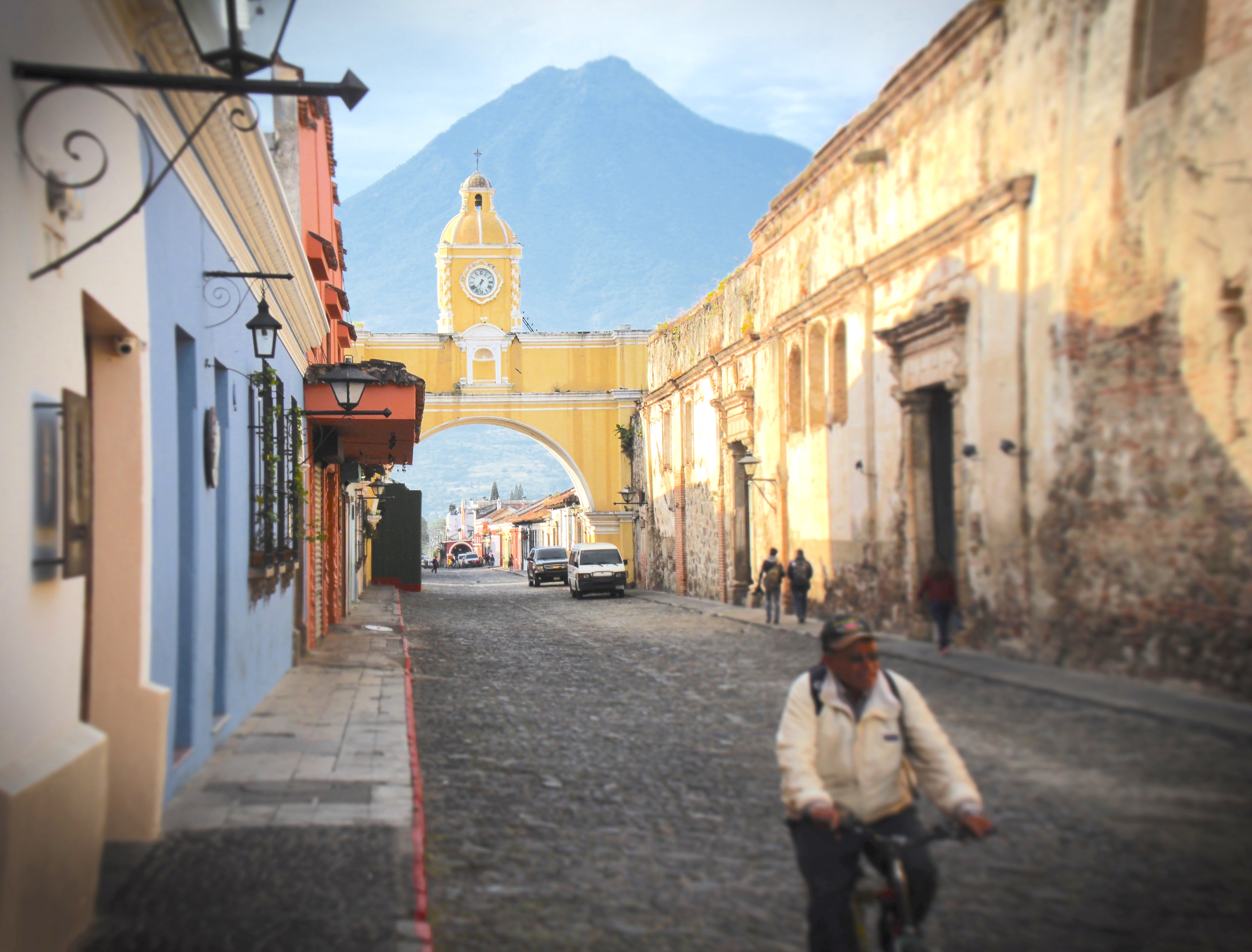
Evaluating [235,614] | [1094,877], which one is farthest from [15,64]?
[235,614]

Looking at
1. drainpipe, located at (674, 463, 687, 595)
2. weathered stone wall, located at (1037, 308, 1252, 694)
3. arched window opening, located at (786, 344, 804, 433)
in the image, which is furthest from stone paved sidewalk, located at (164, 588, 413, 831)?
drainpipe, located at (674, 463, 687, 595)

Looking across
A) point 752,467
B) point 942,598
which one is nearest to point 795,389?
point 752,467

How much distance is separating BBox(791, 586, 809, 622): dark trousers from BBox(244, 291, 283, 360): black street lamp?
467 cm

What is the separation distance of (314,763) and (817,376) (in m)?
8.80

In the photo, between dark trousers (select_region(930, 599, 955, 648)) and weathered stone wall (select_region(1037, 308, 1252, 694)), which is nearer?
weathered stone wall (select_region(1037, 308, 1252, 694))

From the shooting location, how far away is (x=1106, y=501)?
13.5 ft

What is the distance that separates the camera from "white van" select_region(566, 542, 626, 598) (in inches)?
1050

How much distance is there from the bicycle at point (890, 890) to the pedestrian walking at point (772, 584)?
6.59m

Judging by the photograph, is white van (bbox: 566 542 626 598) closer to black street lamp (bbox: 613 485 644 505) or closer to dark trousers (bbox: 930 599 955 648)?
black street lamp (bbox: 613 485 644 505)

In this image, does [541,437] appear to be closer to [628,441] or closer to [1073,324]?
[628,441]

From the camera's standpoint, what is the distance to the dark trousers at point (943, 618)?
5.14 m

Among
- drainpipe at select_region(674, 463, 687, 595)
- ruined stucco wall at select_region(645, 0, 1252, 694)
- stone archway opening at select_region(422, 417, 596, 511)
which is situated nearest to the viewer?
ruined stucco wall at select_region(645, 0, 1252, 694)

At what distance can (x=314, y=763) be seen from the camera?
6516 mm

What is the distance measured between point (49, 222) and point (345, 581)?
56.9ft
